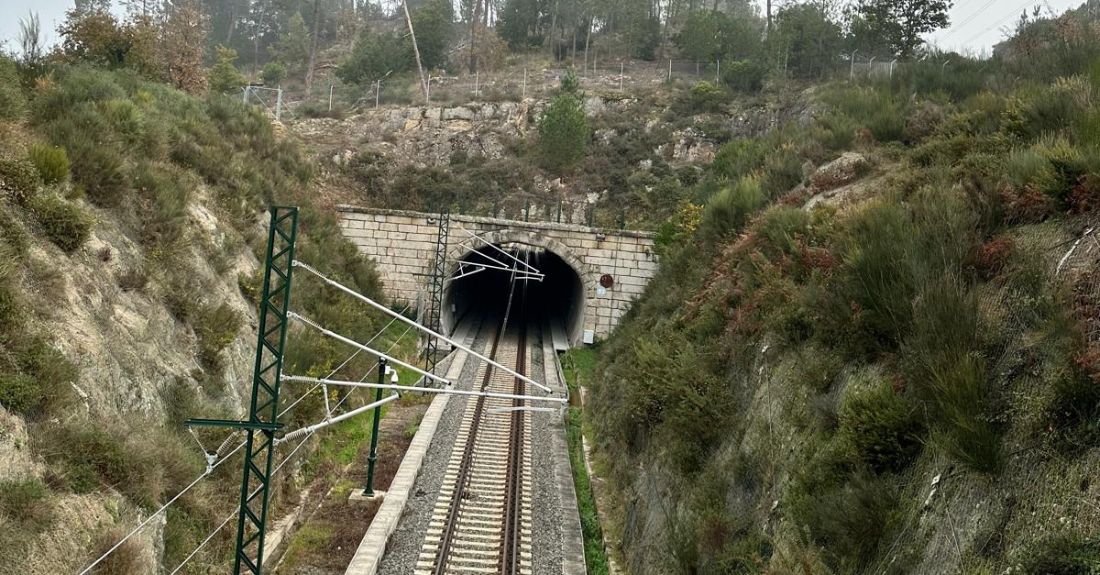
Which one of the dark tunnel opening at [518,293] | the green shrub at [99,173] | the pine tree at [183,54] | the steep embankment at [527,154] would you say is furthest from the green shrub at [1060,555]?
the steep embankment at [527,154]

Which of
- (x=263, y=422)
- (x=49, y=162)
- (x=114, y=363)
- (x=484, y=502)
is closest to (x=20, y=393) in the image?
(x=114, y=363)

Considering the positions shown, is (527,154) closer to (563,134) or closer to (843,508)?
(563,134)

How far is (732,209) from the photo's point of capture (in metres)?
19.1

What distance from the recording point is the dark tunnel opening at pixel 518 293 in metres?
33.2

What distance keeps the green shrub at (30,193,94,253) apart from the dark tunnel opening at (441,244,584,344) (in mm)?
19300

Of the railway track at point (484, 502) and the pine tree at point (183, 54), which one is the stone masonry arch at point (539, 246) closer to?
the railway track at point (484, 502)

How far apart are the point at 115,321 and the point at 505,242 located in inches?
790

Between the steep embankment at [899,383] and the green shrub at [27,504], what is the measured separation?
23.9 ft

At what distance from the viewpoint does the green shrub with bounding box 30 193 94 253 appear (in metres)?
11.2

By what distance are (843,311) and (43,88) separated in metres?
17.1

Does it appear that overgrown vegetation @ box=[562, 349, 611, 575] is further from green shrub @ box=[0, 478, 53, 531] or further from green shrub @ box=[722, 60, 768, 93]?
green shrub @ box=[722, 60, 768, 93]

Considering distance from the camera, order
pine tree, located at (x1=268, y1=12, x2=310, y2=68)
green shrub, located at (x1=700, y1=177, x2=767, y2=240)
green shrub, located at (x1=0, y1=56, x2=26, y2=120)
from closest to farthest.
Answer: green shrub, located at (x1=0, y1=56, x2=26, y2=120)
green shrub, located at (x1=700, y1=177, x2=767, y2=240)
pine tree, located at (x1=268, y1=12, x2=310, y2=68)

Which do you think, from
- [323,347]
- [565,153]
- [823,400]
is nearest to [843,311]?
[823,400]

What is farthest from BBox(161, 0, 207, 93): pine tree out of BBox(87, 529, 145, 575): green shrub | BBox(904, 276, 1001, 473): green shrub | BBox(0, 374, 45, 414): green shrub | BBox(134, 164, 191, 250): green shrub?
BBox(904, 276, 1001, 473): green shrub
